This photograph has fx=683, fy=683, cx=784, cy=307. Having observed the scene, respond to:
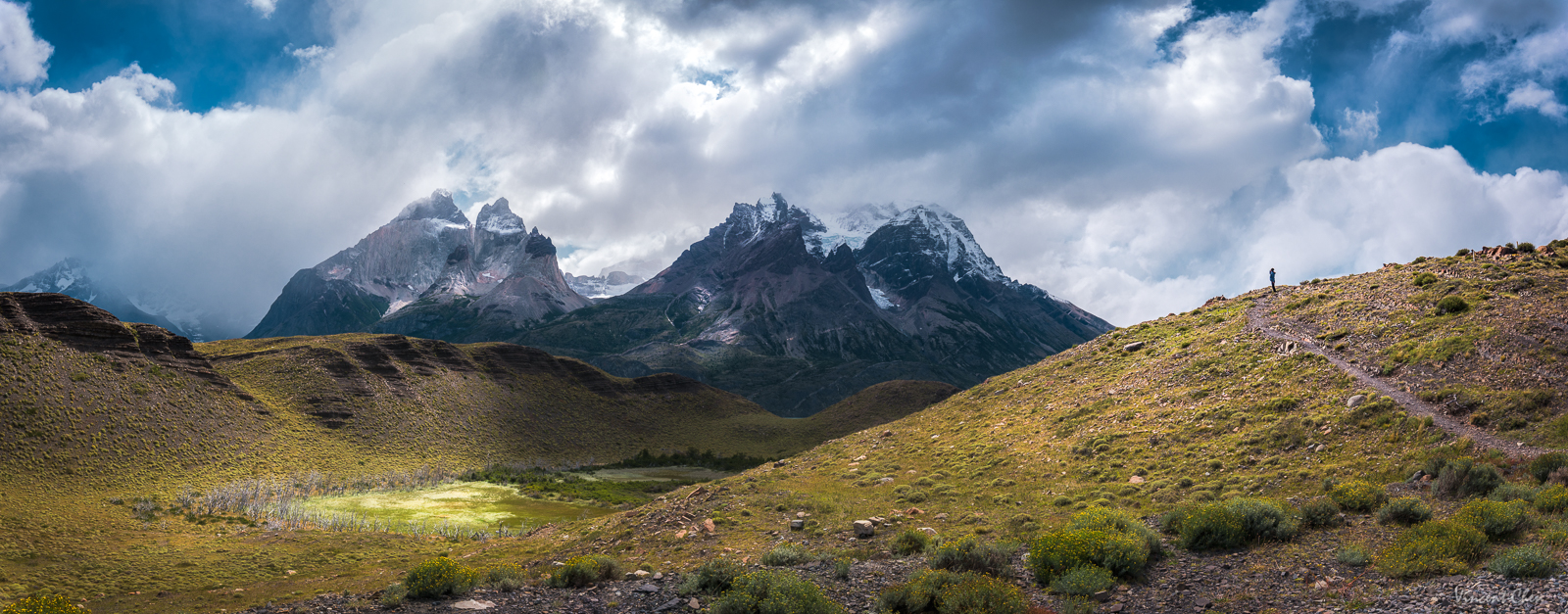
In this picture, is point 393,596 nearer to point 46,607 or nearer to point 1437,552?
Result: point 46,607

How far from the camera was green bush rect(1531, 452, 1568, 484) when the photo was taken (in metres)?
17.6

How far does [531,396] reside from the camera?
109 m

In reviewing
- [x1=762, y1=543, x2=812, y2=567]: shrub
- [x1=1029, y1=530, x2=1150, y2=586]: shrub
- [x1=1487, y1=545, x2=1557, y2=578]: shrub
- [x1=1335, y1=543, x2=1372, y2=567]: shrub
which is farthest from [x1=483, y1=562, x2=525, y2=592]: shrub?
[x1=1487, y1=545, x2=1557, y2=578]: shrub

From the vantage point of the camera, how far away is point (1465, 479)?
707 inches

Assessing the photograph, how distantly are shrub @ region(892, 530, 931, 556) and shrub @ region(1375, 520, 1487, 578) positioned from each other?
1102 cm

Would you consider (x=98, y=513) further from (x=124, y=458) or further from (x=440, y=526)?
(x=440, y=526)

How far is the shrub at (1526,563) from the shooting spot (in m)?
12.5

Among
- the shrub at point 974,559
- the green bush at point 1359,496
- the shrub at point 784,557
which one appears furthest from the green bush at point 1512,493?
the shrub at point 784,557

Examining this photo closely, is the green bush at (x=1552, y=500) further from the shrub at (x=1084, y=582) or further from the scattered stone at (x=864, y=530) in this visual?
the scattered stone at (x=864, y=530)

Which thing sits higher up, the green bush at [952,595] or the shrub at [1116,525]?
the shrub at [1116,525]

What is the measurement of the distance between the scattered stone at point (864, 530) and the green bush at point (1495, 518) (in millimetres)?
15181

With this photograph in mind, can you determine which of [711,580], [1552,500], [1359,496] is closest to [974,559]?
[711,580]

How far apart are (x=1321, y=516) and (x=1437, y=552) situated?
409 cm

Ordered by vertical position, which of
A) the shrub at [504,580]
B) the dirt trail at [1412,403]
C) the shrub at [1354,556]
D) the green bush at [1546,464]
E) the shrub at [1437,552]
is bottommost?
the shrub at [504,580]
